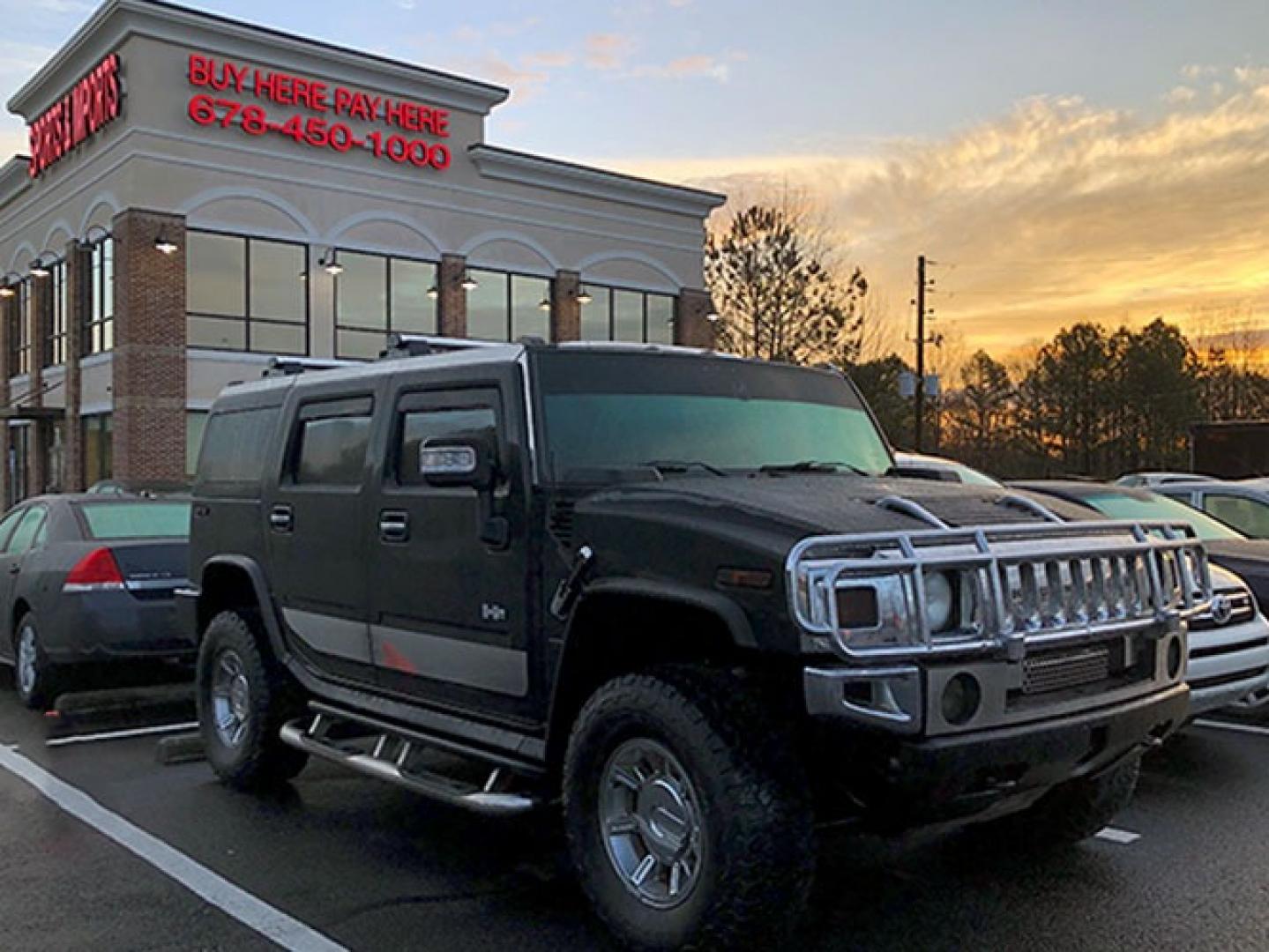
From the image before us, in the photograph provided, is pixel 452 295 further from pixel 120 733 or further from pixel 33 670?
pixel 120 733

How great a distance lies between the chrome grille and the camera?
3.75 metres

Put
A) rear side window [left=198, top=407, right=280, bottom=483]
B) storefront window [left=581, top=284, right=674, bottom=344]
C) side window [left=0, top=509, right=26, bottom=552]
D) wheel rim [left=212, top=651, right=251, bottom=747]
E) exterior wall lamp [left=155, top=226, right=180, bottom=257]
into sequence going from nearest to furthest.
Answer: wheel rim [left=212, top=651, right=251, bottom=747], rear side window [left=198, top=407, right=280, bottom=483], side window [left=0, top=509, right=26, bottom=552], exterior wall lamp [left=155, top=226, right=180, bottom=257], storefront window [left=581, top=284, right=674, bottom=344]

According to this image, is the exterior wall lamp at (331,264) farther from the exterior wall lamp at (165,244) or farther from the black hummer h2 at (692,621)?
the black hummer h2 at (692,621)

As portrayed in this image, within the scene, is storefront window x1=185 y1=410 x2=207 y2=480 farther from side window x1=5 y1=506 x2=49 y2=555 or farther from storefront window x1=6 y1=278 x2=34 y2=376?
side window x1=5 y1=506 x2=49 y2=555

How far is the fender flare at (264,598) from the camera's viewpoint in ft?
19.8

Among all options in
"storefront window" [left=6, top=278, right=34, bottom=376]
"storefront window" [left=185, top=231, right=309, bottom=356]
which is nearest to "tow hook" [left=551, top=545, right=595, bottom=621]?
"storefront window" [left=185, top=231, right=309, bottom=356]

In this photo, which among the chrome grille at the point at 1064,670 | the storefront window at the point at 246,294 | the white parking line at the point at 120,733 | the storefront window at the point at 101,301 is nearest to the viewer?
the chrome grille at the point at 1064,670

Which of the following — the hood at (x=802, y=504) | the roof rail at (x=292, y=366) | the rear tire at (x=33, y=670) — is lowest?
the rear tire at (x=33, y=670)

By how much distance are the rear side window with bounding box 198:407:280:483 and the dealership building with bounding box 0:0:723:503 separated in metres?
18.2

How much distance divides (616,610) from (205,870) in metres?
2.24

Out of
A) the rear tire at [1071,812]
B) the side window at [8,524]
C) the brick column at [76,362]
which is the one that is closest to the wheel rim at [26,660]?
the side window at [8,524]

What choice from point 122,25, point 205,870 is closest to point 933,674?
point 205,870

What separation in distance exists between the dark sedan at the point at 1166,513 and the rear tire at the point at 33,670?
692 centimetres

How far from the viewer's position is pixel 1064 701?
12.5 feet
